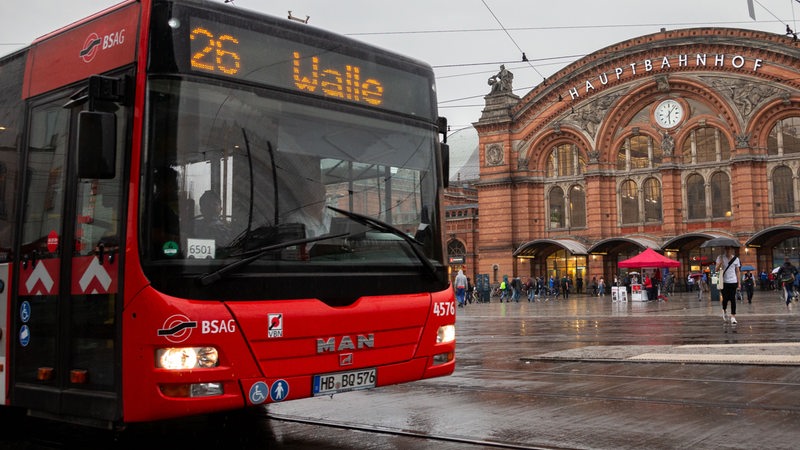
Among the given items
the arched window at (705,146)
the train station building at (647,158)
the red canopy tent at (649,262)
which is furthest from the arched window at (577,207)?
the red canopy tent at (649,262)

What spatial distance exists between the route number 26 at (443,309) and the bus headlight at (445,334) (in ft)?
0.38

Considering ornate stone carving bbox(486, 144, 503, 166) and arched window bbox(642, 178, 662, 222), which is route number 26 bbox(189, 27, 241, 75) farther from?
ornate stone carving bbox(486, 144, 503, 166)

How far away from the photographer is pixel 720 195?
1857 inches

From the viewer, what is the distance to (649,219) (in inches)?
1962

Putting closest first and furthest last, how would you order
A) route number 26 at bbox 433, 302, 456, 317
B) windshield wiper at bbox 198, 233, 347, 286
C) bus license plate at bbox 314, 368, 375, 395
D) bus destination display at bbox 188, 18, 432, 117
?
windshield wiper at bbox 198, 233, 347, 286
bus destination display at bbox 188, 18, 432, 117
bus license plate at bbox 314, 368, 375, 395
route number 26 at bbox 433, 302, 456, 317

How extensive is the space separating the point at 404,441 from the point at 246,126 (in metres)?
2.72

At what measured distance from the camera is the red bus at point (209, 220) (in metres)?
5.23

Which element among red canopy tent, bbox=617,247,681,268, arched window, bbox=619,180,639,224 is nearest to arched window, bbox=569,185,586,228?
arched window, bbox=619,180,639,224

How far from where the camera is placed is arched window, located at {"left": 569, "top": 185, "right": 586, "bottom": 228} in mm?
52594

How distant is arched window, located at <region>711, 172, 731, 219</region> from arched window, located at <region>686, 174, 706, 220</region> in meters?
0.55

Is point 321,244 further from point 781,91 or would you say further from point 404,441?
point 781,91

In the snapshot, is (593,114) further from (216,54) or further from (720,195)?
(216,54)

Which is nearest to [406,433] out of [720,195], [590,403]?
[590,403]

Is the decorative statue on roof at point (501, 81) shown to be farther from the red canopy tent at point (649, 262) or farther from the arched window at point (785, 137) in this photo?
the red canopy tent at point (649, 262)
